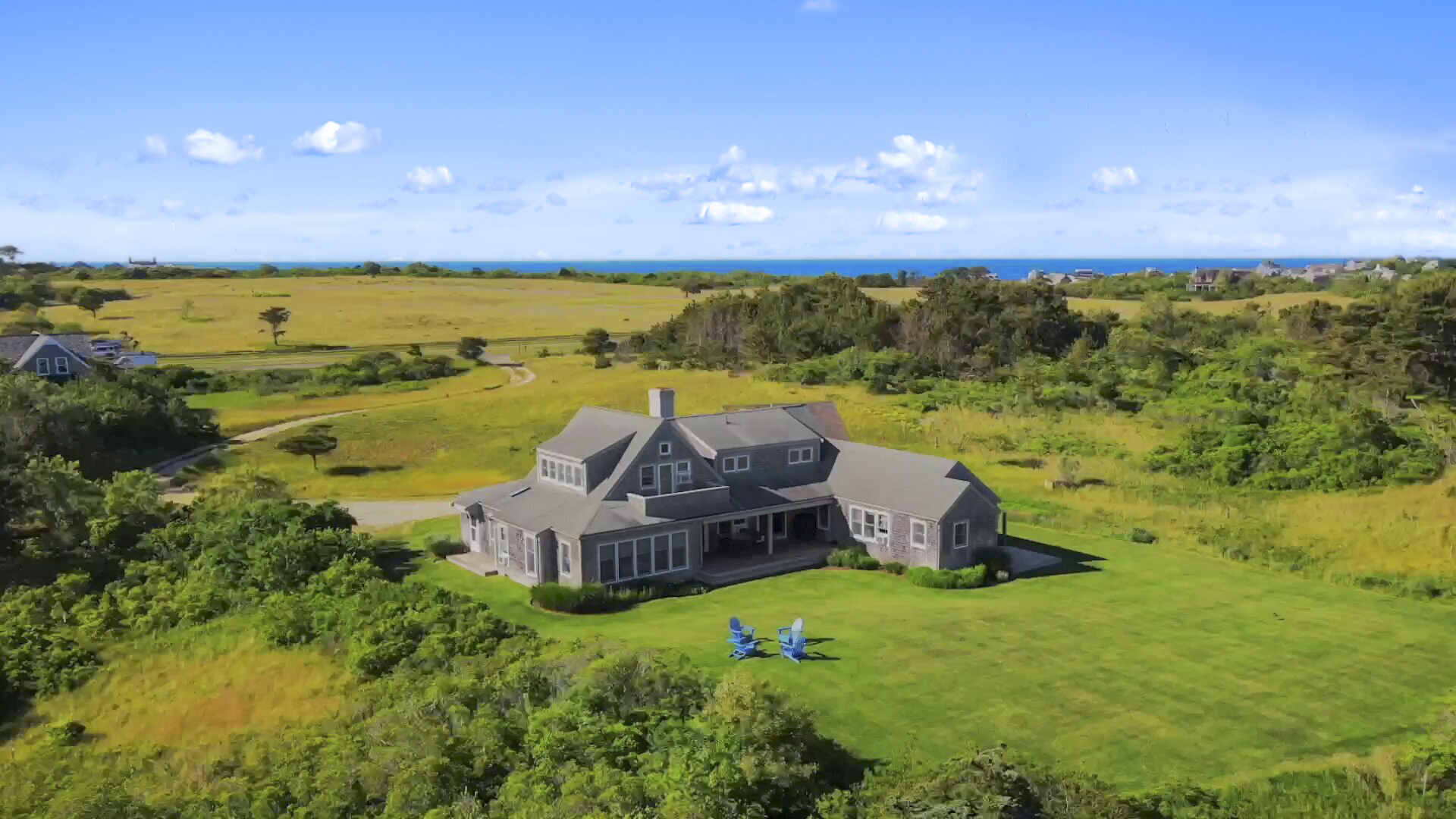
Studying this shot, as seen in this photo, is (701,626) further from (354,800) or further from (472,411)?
(472,411)

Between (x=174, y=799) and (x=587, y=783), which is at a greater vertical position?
(x=587, y=783)

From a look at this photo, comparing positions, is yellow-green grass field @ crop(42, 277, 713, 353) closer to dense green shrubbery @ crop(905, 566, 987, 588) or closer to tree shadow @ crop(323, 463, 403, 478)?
tree shadow @ crop(323, 463, 403, 478)

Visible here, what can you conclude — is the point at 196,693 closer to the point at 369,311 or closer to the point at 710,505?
the point at 710,505

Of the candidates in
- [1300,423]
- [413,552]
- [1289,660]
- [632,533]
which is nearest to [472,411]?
[413,552]

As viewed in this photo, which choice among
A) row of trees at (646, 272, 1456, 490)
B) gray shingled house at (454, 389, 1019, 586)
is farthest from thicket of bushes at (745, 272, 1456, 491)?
gray shingled house at (454, 389, 1019, 586)

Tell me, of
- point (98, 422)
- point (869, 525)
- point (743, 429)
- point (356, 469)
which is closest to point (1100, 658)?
point (869, 525)
